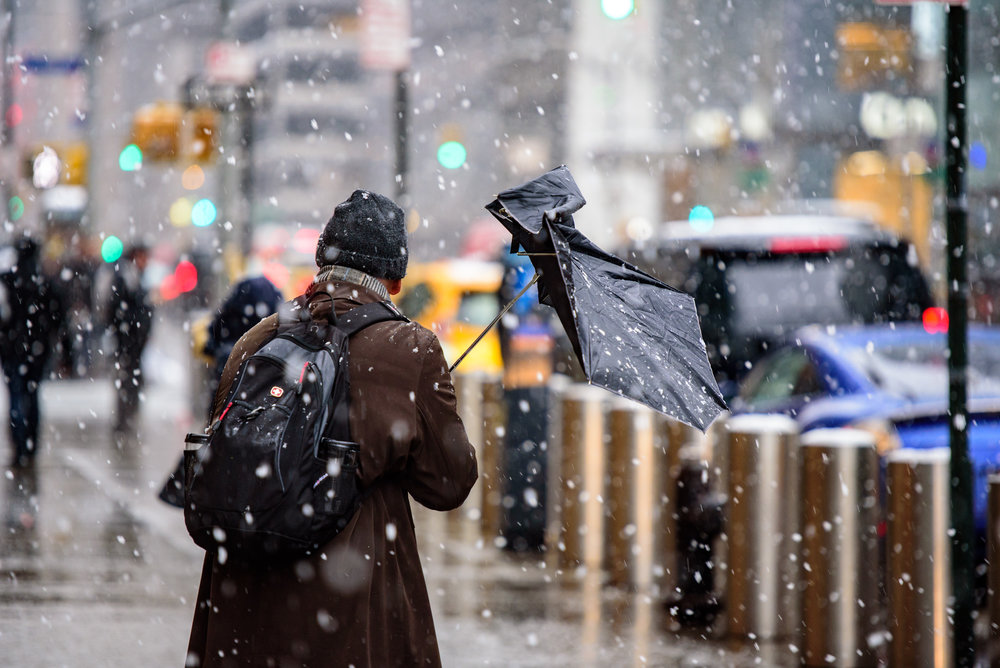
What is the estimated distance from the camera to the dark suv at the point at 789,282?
11859mm

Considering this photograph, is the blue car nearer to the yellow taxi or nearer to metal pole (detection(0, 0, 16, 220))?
the yellow taxi

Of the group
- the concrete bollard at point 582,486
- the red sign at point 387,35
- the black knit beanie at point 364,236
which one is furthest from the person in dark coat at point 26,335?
the black knit beanie at point 364,236

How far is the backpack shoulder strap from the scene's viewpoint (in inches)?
150

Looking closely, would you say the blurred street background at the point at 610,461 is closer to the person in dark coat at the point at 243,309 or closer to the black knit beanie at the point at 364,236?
the person in dark coat at the point at 243,309

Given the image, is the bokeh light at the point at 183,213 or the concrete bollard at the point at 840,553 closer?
the concrete bollard at the point at 840,553

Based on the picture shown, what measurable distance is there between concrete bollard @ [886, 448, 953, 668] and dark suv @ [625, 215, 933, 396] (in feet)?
16.9

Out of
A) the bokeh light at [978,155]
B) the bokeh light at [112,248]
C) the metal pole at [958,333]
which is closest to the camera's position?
the metal pole at [958,333]

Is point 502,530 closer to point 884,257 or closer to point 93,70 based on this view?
point 884,257

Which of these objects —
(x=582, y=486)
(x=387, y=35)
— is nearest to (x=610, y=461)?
(x=582, y=486)

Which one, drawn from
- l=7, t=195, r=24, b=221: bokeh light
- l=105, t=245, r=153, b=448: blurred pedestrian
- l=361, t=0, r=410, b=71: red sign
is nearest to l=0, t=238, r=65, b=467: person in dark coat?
l=105, t=245, r=153, b=448: blurred pedestrian

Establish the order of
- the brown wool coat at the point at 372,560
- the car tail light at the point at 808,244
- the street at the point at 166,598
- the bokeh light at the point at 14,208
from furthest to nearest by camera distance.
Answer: the bokeh light at the point at 14,208 → the car tail light at the point at 808,244 → the street at the point at 166,598 → the brown wool coat at the point at 372,560

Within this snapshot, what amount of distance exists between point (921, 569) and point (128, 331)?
36.6 ft

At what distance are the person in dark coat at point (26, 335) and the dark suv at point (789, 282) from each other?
5.83m

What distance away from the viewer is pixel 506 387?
994 cm
